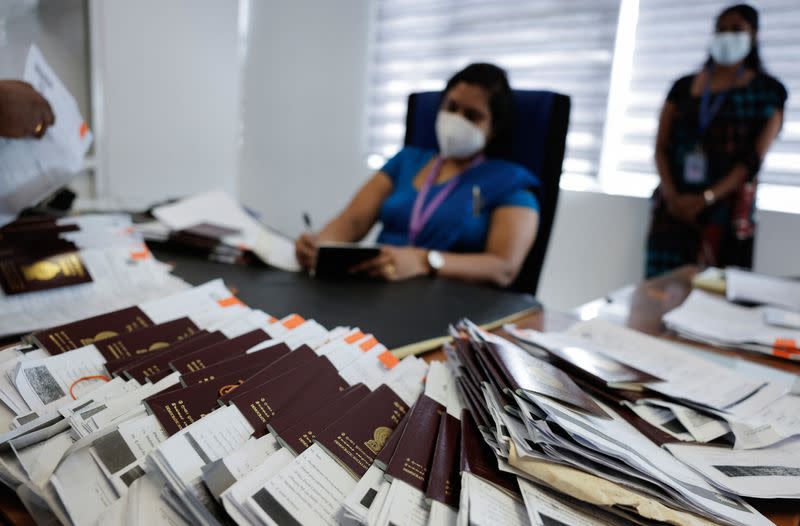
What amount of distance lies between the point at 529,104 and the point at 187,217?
3.36 ft

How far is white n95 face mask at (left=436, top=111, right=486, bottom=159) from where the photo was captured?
1.50 metres

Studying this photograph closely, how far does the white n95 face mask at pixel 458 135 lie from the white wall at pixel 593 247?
1286 millimetres

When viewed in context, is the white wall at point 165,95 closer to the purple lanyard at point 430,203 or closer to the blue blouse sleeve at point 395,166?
the blue blouse sleeve at point 395,166

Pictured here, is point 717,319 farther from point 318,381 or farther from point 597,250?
point 597,250

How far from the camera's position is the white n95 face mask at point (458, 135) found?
1.50 meters

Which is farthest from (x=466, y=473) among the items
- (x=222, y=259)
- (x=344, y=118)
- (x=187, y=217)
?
(x=344, y=118)

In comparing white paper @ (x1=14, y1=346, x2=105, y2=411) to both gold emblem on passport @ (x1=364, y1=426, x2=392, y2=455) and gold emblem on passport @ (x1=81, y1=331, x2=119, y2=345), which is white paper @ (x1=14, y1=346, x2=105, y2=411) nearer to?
gold emblem on passport @ (x1=81, y1=331, x2=119, y2=345)

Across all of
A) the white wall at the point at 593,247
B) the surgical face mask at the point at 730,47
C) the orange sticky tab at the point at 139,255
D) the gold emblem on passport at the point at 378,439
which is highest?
the surgical face mask at the point at 730,47

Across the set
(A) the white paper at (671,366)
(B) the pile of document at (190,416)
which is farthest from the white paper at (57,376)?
(A) the white paper at (671,366)

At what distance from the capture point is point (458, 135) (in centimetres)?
151

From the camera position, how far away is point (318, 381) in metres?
0.56

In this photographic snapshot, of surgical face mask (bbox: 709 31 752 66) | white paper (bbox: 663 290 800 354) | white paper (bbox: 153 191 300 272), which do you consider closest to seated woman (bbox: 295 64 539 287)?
white paper (bbox: 153 191 300 272)

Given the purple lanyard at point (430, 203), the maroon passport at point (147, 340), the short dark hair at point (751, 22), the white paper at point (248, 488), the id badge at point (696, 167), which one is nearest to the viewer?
the white paper at point (248, 488)

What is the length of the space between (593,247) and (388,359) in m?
2.21
